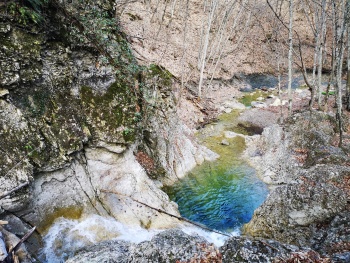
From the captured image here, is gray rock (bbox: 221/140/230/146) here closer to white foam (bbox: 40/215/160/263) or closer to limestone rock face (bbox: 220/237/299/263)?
white foam (bbox: 40/215/160/263)

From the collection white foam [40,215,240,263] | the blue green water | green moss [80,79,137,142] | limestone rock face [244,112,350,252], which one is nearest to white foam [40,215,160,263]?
white foam [40,215,240,263]

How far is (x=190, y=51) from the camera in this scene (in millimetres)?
23609

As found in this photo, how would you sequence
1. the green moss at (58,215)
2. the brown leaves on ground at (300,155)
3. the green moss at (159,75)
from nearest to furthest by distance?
1. the green moss at (58,215)
2. the green moss at (159,75)
3. the brown leaves on ground at (300,155)

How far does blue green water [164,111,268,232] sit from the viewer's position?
8.63 meters

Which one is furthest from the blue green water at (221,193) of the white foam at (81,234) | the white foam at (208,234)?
the white foam at (81,234)

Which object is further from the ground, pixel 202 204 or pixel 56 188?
pixel 56 188

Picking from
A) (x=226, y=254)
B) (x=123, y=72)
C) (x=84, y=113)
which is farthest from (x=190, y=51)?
(x=226, y=254)

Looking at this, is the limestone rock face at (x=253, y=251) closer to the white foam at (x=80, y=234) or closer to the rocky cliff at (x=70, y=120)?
the white foam at (x=80, y=234)

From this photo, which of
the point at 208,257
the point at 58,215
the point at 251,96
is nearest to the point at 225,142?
the point at 58,215

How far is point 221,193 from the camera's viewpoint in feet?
32.9

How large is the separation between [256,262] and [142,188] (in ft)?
14.5

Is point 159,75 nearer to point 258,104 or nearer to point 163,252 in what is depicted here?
point 163,252

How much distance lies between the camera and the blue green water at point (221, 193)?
340 inches

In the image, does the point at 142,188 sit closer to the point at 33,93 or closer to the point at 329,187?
the point at 33,93
